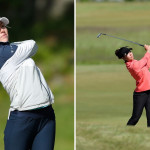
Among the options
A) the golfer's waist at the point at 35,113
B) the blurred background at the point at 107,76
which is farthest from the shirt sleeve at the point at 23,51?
the blurred background at the point at 107,76

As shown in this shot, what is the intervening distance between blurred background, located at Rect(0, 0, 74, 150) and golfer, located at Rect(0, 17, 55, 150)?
3230 millimetres

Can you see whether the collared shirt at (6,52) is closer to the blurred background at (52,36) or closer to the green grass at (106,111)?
the green grass at (106,111)

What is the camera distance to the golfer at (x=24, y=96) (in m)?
2.96

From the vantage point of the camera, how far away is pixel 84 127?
17.1 ft

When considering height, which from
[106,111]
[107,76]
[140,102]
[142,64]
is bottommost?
[106,111]

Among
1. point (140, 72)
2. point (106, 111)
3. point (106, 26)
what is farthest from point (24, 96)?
point (106, 26)

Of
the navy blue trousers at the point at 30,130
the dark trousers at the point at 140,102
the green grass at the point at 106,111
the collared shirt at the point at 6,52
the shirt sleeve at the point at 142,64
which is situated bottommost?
→ the green grass at the point at 106,111

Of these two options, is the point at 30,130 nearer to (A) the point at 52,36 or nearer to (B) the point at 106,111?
(B) the point at 106,111

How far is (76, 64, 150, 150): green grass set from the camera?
15.3 feet

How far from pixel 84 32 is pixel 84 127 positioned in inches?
103

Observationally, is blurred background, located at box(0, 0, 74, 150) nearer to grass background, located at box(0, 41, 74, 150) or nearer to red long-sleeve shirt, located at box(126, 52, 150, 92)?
grass background, located at box(0, 41, 74, 150)

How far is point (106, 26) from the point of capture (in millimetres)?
7859

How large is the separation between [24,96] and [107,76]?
11.8 feet

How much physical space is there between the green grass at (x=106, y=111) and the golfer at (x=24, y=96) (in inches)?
61.2
